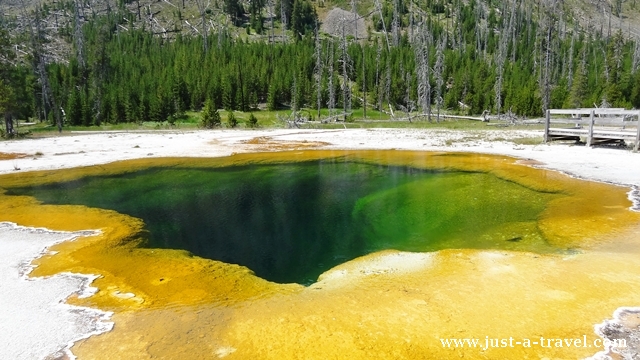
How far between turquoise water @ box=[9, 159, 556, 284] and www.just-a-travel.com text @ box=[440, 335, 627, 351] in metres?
3.71

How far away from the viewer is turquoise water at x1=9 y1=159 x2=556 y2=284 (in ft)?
35.3

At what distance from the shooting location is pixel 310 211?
15.0m

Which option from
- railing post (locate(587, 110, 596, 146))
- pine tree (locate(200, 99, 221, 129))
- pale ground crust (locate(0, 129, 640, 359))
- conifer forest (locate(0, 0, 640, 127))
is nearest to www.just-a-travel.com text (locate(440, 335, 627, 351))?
pale ground crust (locate(0, 129, 640, 359))

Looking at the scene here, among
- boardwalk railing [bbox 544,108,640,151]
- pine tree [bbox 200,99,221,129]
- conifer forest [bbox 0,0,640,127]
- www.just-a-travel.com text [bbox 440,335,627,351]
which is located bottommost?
www.just-a-travel.com text [bbox 440,335,627,351]

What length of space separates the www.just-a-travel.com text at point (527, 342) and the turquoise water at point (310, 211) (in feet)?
12.2

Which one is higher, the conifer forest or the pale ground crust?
the conifer forest

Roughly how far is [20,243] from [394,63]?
82.3m

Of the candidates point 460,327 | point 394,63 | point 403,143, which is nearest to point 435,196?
point 460,327

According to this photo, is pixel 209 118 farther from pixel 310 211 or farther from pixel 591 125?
pixel 591 125

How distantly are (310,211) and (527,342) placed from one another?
968 centimetres

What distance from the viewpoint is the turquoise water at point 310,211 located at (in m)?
10.8

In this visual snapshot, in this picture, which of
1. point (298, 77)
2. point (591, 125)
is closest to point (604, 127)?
point (591, 125)

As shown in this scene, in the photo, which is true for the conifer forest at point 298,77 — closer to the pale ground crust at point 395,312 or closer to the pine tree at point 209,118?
the pine tree at point 209,118

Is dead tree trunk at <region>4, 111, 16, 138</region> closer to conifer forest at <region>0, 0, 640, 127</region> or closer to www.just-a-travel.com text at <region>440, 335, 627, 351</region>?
conifer forest at <region>0, 0, 640, 127</region>
